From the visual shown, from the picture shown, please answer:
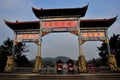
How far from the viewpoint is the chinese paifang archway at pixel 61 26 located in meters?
18.7

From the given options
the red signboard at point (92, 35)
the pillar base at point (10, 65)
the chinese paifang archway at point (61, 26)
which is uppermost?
the chinese paifang archway at point (61, 26)

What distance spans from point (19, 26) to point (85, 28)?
305 inches

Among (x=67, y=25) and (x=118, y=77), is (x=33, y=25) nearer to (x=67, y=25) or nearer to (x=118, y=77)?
(x=67, y=25)

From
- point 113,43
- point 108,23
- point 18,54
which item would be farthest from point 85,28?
point 18,54

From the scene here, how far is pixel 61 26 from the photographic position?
1908cm

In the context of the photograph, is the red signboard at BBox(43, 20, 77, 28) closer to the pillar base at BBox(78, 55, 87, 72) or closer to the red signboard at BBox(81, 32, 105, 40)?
the red signboard at BBox(81, 32, 105, 40)

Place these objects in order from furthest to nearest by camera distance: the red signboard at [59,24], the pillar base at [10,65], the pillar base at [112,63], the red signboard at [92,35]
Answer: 1. the red signboard at [59,24]
2. the red signboard at [92,35]
3. the pillar base at [10,65]
4. the pillar base at [112,63]

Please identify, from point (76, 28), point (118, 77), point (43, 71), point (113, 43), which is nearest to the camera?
point (118, 77)

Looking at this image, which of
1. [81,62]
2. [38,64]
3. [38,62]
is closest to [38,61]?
[38,62]

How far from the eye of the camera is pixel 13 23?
1983cm

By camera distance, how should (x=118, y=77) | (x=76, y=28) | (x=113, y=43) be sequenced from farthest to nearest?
(x=113, y=43) → (x=76, y=28) → (x=118, y=77)

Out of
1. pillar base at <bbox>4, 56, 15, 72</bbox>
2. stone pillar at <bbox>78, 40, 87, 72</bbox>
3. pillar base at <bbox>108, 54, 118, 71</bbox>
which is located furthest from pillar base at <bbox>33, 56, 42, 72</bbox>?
pillar base at <bbox>108, 54, 118, 71</bbox>

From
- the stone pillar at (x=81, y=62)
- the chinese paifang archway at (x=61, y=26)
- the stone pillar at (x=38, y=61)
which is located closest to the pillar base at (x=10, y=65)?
the chinese paifang archway at (x=61, y=26)

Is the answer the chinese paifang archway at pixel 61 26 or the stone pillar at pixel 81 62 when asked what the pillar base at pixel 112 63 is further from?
the stone pillar at pixel 81 62
